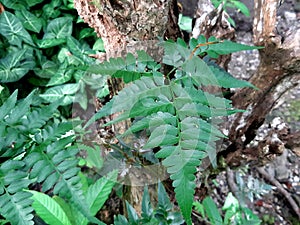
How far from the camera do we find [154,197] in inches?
43.1

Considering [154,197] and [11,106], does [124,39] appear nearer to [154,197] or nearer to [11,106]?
[11,106]

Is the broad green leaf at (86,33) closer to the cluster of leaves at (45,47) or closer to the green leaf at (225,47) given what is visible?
the cluster of leaves at (45,47)

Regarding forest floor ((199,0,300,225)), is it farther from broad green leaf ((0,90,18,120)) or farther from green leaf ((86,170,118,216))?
broad green leaf ((0,90,18,120))

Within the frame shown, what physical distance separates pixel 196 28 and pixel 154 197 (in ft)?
1.54

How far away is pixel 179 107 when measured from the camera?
24.0 inches

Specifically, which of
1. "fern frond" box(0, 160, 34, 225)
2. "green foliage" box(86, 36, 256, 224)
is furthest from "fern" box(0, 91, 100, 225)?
"green foliage" box(86, 36, 256, 224)

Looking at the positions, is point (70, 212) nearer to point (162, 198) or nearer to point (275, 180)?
point (162, 198)

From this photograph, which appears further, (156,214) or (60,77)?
(60,77)

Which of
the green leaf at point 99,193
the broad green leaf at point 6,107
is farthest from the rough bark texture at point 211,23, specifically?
the green leaf at point 99,193

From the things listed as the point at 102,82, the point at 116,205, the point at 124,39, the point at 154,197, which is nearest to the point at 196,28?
the point at 124,39

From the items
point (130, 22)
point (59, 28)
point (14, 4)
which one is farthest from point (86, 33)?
point (130, 22)

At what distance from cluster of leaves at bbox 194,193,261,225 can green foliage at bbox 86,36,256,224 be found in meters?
0.57

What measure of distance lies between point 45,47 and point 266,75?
3.98 ft

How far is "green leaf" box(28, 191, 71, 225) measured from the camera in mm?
1209
